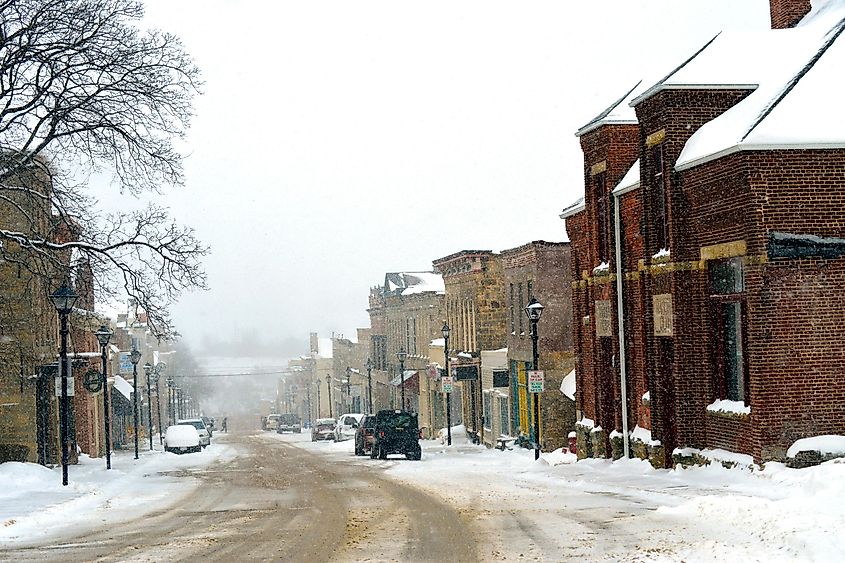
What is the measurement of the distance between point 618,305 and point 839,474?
1281 cm

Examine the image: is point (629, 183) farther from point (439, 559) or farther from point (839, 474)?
point (439, 559)

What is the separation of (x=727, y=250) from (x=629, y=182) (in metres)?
6.61

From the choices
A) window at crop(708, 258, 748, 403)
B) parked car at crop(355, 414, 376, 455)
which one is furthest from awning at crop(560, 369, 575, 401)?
window at crop(708, 258, 748, 403)

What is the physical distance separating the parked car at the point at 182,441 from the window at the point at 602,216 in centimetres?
3118

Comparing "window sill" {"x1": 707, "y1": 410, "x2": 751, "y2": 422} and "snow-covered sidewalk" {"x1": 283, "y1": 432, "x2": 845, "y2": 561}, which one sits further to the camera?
"window sill" {"x1": 707, "y1": 410, "x2": 751, "y2": 422}

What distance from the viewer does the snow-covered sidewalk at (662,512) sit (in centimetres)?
1294

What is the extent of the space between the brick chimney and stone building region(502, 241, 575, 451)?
18.6m

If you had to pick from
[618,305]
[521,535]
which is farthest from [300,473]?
[521,535]

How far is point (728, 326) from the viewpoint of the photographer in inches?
900

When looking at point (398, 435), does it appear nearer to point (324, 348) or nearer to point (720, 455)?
point (720, 455)

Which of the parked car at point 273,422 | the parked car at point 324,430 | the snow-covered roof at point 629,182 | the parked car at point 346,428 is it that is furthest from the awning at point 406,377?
the parked car at point 273,422

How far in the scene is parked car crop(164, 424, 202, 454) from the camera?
56.2 metres

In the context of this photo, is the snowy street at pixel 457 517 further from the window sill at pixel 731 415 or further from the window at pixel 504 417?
the window at pixel 504 417

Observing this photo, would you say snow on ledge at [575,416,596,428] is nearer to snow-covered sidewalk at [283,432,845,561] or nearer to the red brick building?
the red brick building
